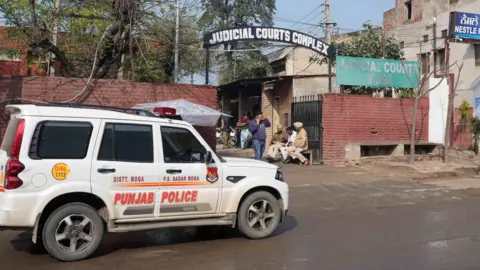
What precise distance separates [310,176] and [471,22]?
402 inches

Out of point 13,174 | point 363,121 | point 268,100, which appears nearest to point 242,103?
point 268,100

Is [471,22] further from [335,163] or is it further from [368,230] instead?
[368,230]

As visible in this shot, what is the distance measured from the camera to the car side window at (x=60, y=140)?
5449 millimetres

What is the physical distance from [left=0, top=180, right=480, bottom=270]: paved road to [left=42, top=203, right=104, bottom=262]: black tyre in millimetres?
146

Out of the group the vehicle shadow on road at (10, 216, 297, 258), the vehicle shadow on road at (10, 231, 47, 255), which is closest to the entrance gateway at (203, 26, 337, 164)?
the vehicle shadow on road at (10, 216, 297, 258)

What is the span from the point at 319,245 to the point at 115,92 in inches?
330

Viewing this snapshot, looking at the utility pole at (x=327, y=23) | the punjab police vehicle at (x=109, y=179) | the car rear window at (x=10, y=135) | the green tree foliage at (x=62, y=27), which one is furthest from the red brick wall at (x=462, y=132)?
the car rear window at (x=10, y=135)

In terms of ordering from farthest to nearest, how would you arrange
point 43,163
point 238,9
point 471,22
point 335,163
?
point 238,9 < point 471,22 < point 335,163 < point 43,163

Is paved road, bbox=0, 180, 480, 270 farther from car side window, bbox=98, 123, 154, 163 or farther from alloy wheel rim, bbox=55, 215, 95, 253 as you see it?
car side window, bbox=98, 123, 154, 163

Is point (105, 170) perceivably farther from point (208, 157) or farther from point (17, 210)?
point (208, 157)

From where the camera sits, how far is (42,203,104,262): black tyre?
549cm

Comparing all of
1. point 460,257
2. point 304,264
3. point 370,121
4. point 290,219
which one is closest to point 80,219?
point 304,264

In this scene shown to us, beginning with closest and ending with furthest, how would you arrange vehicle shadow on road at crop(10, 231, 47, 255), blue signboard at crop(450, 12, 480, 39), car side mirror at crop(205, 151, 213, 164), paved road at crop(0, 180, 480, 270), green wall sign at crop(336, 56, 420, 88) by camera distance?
paved road at crop(0, 180, 480, 270), vehicle shadow on road at crop(10, 231, 47, 255), car side mirror at crop(205, 151, 213, 164), green wall sign at crop(336, 56, 420, 88), blue signboard at crop(450, 12, 480, 39)

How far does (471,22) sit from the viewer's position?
18.6 m
